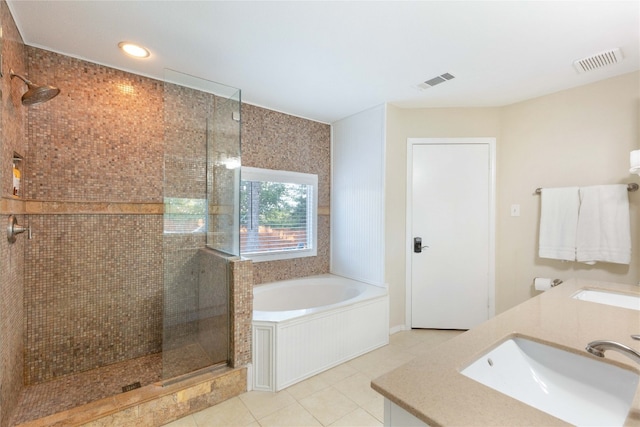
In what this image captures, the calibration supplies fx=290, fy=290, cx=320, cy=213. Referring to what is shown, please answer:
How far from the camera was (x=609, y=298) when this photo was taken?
6.08ft

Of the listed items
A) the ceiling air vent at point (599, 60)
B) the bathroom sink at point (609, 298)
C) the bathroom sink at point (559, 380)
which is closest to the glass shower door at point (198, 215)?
the bathroom sink at point (559, 380)

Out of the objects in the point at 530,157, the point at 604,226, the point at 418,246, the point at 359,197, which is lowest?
the point at 418,246

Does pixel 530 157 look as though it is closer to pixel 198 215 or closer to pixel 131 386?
pixel 198 215

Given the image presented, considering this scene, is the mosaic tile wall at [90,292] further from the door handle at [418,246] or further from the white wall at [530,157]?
the door handle at [418,246]

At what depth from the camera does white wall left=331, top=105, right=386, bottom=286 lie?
3100 millimetres

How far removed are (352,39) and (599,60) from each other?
6.08ft

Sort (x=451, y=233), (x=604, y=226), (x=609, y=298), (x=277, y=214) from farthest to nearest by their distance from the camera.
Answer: (x=277, y=214), (x=451, y=233), (x=604, y=226), (x=609, y=298)

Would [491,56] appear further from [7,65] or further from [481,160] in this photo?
[7,65]

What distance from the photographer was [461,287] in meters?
3.16

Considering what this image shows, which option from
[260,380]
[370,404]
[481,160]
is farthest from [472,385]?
[481,160]

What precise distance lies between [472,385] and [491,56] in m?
2.23

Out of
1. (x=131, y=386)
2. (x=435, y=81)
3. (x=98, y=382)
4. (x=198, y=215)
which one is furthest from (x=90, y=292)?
(x=435, y=81)

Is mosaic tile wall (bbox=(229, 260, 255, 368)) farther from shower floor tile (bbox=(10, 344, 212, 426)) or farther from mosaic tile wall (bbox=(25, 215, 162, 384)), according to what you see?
mosaic tile wall (bbox=(25, 215, 162, 384))

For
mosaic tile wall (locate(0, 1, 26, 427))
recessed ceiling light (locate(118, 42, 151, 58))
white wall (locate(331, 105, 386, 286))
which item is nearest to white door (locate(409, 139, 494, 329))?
white wall (locate(331, 105, 386, 286))
